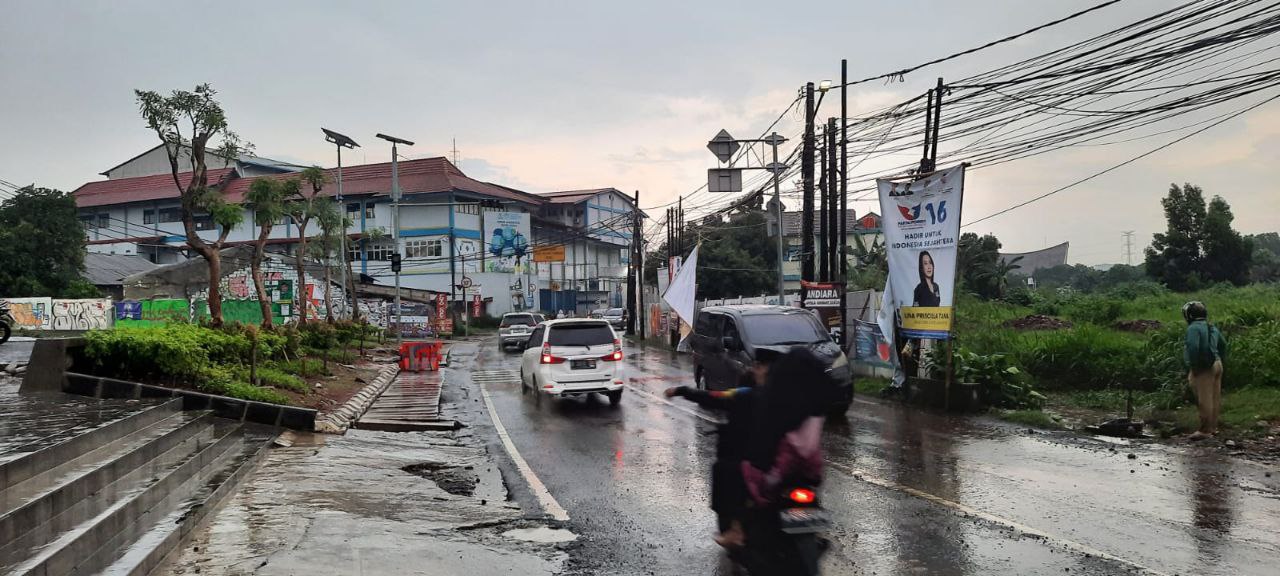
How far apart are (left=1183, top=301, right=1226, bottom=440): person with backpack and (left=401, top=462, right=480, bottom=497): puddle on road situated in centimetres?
879

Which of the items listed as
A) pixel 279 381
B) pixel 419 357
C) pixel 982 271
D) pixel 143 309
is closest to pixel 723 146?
pixel 419 357

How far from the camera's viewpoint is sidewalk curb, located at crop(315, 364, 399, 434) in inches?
482

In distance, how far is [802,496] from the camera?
4625 millimetres

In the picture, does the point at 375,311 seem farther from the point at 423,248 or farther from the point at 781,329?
the point at 781,329

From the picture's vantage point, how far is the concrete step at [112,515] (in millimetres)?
4777

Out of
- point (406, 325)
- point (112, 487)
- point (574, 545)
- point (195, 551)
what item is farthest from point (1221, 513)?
point (406, 325)

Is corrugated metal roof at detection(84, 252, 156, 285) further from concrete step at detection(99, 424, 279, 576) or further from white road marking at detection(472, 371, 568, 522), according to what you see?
concrete step at detection(99, 424, 279, 576)

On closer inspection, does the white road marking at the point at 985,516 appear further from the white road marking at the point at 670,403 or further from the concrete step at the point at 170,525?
the concrete step at the point at 170,525

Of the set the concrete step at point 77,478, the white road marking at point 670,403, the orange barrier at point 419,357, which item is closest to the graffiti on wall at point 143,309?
the orange barrier at point 419,357

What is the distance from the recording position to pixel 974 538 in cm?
628

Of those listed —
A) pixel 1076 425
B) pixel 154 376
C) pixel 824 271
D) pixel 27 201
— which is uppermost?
pixel 27 201

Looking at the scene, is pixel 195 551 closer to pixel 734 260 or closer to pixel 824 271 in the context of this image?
pixel 824 271

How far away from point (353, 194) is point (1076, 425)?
61.2 metres

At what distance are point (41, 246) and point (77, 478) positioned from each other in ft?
146
